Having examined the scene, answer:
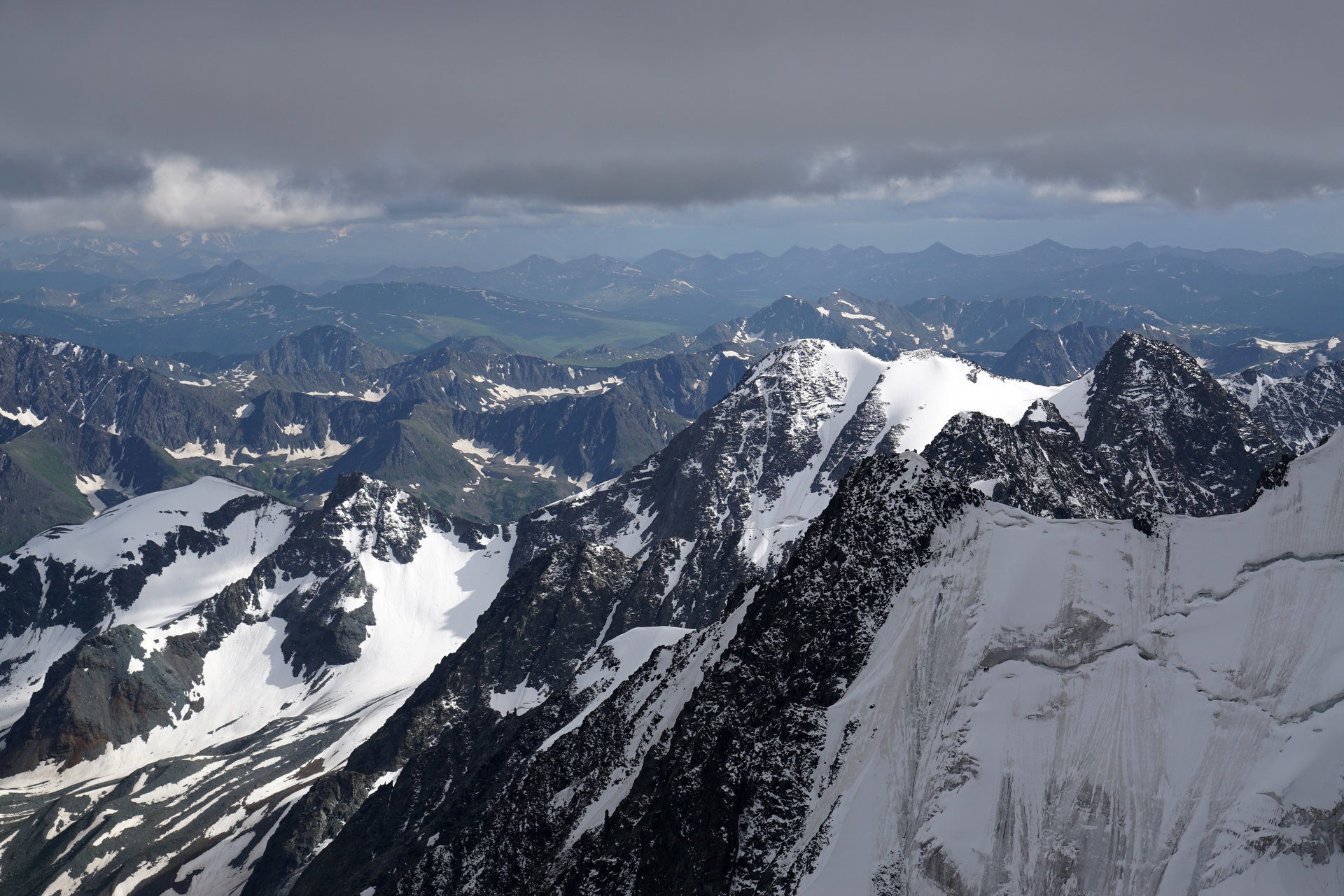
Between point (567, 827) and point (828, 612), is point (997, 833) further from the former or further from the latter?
point (567, 827)

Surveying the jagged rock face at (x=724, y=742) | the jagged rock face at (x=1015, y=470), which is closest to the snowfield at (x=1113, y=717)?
the jagged rock face at (x=724, y=742)

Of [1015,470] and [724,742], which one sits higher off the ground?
[724,742]

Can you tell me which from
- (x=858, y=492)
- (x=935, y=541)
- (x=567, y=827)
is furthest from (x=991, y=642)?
(x=567, y=827)

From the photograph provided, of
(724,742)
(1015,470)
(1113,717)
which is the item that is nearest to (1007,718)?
(1113,717)

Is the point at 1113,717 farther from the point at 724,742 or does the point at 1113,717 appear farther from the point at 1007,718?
the point at 724,742

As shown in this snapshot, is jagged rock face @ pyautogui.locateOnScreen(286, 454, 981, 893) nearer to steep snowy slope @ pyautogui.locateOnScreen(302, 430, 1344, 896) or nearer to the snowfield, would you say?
steep snowy slope @ pyautogui.locateOnScreen(302, 430, 1344, 896)

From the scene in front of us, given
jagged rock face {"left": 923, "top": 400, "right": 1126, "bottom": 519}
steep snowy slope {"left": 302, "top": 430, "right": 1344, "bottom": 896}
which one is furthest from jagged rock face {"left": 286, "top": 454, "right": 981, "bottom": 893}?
jagged rock face {"left": 923, "top": 400, "right": 1126, "bottom": 519}

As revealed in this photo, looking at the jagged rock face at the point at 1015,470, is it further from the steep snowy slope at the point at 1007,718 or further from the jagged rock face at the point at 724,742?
the steep snowy slope at the point at 1007,718
